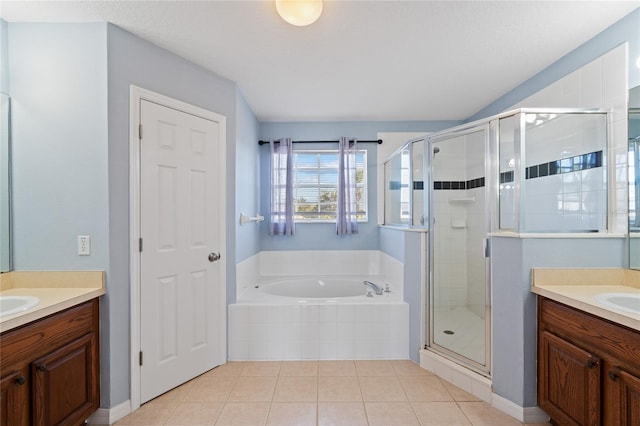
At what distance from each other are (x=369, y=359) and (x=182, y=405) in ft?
4.74

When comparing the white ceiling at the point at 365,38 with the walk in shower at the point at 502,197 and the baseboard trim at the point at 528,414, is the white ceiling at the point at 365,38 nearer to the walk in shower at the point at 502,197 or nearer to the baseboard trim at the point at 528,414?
the walk in shower at the point at 502,197

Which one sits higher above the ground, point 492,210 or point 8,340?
point 492,210

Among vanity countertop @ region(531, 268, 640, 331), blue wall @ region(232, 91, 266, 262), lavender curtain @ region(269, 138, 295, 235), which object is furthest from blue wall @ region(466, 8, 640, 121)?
blue wall @ region(232, 91, 266, 262)

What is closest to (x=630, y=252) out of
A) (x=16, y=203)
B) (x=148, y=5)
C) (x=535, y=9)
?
(x=535, y=9)

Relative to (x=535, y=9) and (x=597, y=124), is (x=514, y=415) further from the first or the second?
(x=535, y=9)

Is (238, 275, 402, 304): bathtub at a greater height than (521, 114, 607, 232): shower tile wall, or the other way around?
(521, 114, 607, 232): shower tile wall

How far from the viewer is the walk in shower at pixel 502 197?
1.78 meters

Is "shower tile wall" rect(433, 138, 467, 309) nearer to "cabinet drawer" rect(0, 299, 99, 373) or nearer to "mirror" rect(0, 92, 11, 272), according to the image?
"cabinet drawer" rect(0, 299, 99, 373)

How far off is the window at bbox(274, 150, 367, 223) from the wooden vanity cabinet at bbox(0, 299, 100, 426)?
7.62ft

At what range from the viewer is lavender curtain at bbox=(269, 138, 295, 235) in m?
3.41

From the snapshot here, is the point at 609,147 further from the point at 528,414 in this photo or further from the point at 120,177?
the point at 120,177

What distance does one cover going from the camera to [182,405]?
182cm

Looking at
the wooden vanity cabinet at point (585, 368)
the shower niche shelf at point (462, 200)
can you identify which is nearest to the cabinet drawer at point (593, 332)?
the wooden vanity cabinet at point (585, 368)

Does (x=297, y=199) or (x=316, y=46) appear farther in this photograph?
(x=297, y=199)
